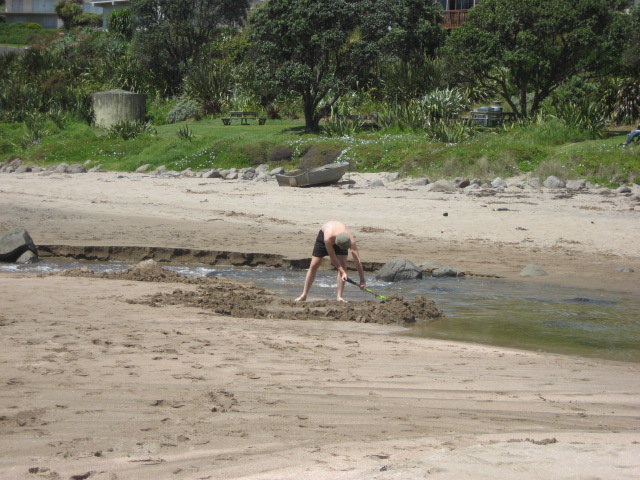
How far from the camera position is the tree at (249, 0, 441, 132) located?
24.6 m

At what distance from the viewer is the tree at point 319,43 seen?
24.6 m

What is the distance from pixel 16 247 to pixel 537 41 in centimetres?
1672

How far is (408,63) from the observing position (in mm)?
28281

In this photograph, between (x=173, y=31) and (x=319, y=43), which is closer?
(x=319, y=43)

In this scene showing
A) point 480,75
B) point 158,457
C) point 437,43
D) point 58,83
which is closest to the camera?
point 158,457

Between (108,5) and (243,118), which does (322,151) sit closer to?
(243,118)

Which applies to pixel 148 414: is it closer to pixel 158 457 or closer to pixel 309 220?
pixel 158 457

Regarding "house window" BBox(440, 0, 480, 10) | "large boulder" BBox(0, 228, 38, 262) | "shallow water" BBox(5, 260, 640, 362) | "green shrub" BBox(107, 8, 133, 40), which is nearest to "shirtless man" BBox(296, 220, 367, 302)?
"shallow water" BBox(5, 260, 640, 362)

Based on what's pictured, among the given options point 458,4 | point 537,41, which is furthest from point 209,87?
point 458,4

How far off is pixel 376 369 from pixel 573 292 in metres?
5.46

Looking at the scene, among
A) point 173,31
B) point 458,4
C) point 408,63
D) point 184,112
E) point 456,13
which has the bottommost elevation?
point 184,112

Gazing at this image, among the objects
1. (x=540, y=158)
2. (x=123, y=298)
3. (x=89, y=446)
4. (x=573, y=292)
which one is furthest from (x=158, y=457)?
(x=540, y=158)

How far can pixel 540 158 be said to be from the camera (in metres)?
19.8

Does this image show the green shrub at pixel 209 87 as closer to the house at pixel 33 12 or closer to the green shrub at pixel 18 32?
the green shrub at pixel 18 32
